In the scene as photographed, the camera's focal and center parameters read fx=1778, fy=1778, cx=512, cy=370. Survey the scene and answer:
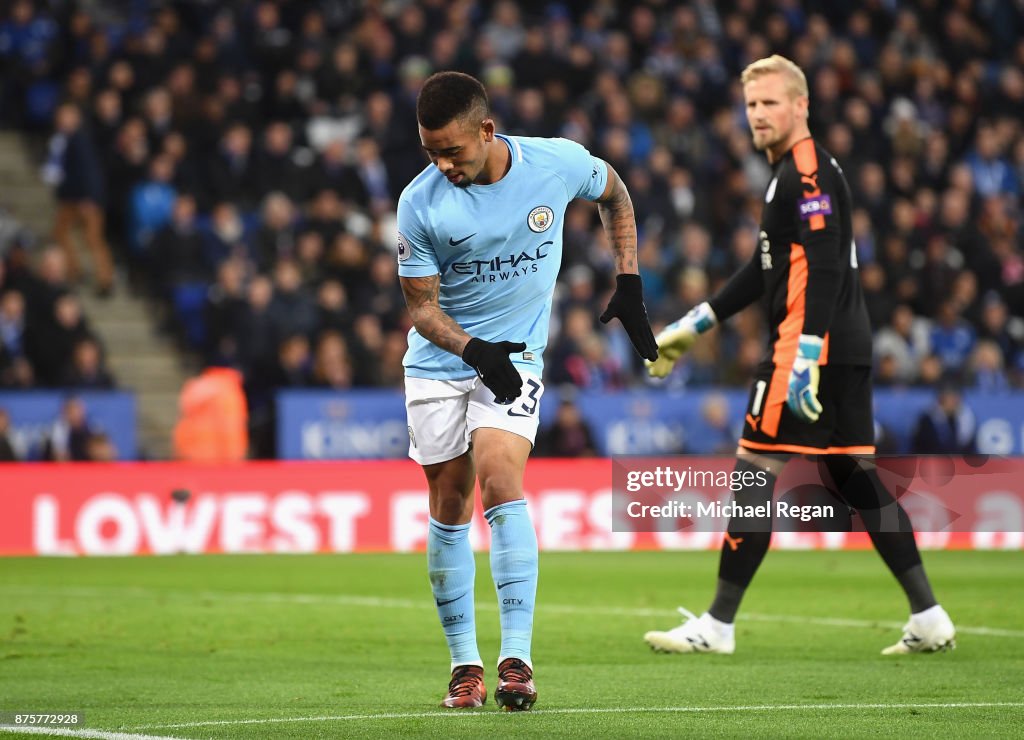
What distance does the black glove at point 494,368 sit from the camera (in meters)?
6.08

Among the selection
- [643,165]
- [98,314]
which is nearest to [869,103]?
[643,165]

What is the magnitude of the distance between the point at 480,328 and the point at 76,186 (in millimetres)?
12893

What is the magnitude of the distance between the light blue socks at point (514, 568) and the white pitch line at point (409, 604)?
11.0 ft

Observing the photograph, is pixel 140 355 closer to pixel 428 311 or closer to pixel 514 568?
pixel 428 311

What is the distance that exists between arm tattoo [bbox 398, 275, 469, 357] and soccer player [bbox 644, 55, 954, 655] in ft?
5.70

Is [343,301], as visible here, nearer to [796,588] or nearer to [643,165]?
[643,165]

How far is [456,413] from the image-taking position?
6.43 metres

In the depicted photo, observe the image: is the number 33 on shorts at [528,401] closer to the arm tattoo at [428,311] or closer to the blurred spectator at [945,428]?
the arm tattoo at [428,311]

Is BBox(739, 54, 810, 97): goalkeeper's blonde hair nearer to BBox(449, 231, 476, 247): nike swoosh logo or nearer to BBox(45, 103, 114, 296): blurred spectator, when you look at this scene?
BBox(449, 231, 476, 247): nike swoosh logo

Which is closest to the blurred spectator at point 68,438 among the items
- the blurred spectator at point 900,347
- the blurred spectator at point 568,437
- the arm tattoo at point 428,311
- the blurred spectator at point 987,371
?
the blurred spectator at point 568,437

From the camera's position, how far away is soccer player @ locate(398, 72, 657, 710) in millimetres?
6098

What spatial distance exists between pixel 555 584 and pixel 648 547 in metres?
4.05

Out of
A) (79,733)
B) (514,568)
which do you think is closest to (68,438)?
(514,568)

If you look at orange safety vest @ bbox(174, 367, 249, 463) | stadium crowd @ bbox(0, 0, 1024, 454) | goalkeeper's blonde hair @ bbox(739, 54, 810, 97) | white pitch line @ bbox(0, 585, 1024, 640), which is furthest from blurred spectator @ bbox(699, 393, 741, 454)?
goalkeeper's blonde hair @ bbox(739, 54, 810, 97)
